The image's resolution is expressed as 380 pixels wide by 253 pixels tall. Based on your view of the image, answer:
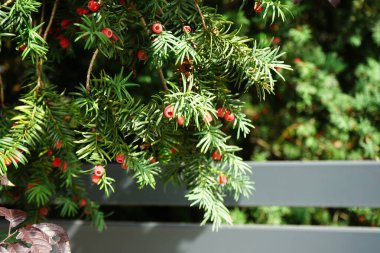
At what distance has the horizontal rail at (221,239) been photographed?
116 centimetres

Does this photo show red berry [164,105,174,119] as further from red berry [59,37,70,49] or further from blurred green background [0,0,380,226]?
blurred green background [0,0,380,226]

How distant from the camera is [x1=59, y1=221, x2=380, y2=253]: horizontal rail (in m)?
1.16

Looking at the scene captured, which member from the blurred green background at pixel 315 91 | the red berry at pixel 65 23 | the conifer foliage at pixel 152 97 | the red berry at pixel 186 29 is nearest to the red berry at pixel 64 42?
the red berry at pixel 65 23

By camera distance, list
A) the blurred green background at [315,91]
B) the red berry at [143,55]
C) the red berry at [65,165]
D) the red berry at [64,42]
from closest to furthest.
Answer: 1. the red berry at [143,55]
2. the red berry at [65,165]
3. the red berry at [64,42]
4. the blurred green background at [315,91]

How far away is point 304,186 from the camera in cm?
120

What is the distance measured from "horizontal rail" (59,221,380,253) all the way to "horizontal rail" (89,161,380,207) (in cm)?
7

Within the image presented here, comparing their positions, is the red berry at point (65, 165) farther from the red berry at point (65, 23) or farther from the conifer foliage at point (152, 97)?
the red berry at point (65, 23)

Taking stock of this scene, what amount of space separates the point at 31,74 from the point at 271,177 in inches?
26.2

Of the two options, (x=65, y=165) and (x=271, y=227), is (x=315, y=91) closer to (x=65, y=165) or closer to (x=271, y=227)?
(x=271, y=227)

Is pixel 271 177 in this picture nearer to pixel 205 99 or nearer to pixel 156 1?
pixel 205 99

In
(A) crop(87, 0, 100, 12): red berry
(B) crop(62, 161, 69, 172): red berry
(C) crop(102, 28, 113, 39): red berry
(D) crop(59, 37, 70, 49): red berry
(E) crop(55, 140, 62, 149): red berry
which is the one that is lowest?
(B) crop(62, 161, 69, 172): red berry

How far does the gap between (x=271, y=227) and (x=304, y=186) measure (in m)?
0.14

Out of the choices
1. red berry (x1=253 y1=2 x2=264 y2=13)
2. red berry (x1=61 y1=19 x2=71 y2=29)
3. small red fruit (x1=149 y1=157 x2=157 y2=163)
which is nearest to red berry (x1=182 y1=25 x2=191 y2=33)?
red berry (x1=253 y1=2 x2=264 y2=13)

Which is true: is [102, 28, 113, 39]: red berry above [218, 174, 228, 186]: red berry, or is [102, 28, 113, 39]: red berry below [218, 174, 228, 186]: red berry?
above
